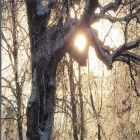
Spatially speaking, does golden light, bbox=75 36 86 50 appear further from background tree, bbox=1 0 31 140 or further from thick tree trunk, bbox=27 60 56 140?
background tree, bbox=1 0 31 140

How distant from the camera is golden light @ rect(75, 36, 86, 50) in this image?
16.3ft

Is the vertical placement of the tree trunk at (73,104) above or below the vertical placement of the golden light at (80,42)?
below

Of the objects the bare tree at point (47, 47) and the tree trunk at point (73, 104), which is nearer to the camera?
the bare tree at point (47, 47)

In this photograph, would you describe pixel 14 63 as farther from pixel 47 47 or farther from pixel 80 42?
pixel 47 47

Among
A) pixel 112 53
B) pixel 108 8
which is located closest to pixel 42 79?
pixel 112 53

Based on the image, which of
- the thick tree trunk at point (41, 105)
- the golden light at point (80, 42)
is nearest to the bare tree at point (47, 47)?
the thick tree trunk at point (41, 105)

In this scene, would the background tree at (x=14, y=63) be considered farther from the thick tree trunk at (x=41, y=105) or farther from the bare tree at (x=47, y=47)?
the thick tree trunk at (x=41, y=105)

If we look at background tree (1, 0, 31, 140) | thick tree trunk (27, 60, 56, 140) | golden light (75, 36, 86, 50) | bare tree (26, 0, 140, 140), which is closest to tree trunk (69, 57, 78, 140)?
golden light (75, 36, 86, 50)

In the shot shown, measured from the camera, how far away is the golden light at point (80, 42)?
16.3 ft

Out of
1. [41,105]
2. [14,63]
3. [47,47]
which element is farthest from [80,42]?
[14,63]

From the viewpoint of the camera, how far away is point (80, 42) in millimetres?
5059

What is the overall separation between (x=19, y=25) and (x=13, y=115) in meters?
2.58

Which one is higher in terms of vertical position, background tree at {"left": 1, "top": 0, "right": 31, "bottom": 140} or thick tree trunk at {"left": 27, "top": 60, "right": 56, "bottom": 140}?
background tree at {"left": 1, "top": 0, "right": 31, "bottom": 140}

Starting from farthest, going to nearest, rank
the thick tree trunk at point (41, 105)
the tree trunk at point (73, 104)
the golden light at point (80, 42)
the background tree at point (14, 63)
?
the background tree at point (14, 63) → the tree trunk at point (73, 104) → the golden light at point (80, 42) → the thick tree trunk at point (41, 105)
